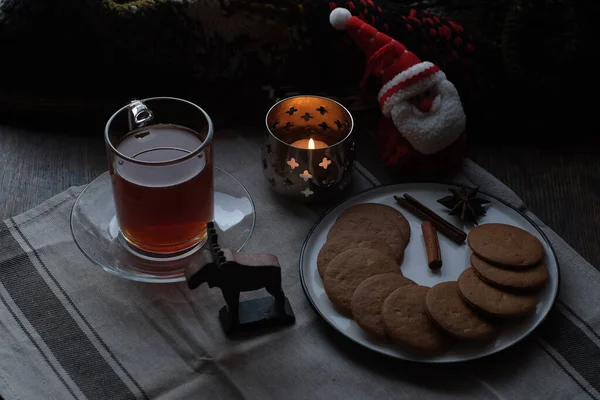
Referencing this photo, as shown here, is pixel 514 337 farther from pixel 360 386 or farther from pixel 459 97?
pixel 459 97

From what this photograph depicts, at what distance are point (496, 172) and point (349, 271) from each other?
344 mm

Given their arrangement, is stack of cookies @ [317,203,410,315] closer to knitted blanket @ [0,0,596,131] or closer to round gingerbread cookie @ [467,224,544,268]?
round gingerbread cookie @ [467,224,544,268]

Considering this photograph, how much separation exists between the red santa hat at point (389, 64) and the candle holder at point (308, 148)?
7 centimetres

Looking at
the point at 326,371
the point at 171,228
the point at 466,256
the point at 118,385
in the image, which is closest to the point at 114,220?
the point at 171,228

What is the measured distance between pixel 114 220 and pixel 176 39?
1.02 ft

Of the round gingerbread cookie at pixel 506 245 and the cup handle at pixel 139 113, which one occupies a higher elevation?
the cup handle at pixel 139 113

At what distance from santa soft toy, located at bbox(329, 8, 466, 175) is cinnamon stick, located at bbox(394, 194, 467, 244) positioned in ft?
0.22

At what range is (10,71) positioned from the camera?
1.19 meters

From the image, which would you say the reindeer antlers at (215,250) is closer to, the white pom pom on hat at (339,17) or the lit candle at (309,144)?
the lit candle at (309,144)

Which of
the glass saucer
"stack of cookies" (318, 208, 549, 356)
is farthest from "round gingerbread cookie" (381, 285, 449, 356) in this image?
the glass saucer

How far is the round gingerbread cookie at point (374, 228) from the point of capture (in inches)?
38.4

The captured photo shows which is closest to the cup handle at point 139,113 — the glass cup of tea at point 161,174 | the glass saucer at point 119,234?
the glass cup of tea at point 161,174

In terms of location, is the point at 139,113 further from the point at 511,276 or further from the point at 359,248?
the point at 511,276

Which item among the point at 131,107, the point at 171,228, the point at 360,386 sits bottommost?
the point at 360,386
